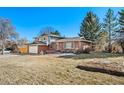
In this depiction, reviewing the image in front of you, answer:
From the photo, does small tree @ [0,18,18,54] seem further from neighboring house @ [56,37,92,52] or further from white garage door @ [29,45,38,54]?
neighboring house @ [56,37,92,52]

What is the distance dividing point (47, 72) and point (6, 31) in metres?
0.91

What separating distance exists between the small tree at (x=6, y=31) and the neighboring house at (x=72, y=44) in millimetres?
718

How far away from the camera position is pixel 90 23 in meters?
3.68

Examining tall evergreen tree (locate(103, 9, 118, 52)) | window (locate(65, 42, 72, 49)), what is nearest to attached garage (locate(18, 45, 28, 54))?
window (locate(65, 42, 72, 49))

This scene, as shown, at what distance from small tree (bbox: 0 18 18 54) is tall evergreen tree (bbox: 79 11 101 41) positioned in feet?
3.49

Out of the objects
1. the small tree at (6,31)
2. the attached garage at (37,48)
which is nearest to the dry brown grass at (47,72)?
the attached garage at (37,48)

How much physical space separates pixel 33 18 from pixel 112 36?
128 cm

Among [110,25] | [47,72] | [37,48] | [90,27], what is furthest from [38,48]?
[110,25]

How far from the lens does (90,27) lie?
371 cm

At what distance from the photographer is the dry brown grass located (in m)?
3.42
